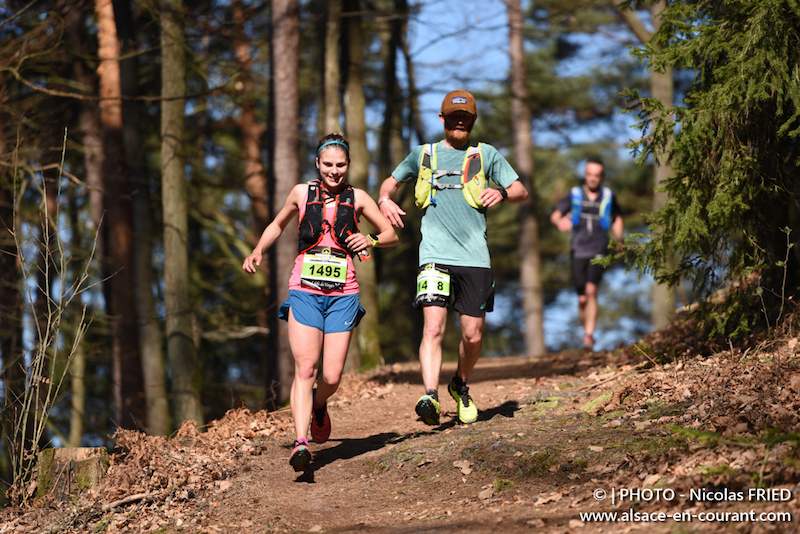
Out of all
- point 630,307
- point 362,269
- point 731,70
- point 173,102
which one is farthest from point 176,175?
point 630,307

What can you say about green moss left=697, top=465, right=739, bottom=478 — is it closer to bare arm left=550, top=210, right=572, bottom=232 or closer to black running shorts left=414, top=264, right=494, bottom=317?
black running shorts left=414, top=264, right=494, bottom=317

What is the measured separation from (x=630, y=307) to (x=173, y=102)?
23654 millimetres

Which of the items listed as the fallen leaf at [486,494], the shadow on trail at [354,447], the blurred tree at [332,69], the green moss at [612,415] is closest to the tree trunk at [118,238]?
the blurred tree at [332,69]

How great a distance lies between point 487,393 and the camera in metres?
7.48

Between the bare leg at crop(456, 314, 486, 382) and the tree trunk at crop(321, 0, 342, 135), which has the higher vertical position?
the tree trunk at crop(321, 0, 342, 135)

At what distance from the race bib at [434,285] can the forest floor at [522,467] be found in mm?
1042

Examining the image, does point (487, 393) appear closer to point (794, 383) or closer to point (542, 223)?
point (794, 383)

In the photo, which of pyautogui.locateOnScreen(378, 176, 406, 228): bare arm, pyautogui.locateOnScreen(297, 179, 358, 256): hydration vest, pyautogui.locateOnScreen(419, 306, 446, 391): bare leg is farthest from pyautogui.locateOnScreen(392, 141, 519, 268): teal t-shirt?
pyautogui.locateOnScreen(297, 179, 358, 256): hydration vest

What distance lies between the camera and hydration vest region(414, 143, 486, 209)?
5.55 m

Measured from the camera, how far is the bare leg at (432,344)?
546cm

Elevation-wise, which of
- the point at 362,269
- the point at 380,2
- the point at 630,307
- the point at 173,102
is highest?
the point at 380,2

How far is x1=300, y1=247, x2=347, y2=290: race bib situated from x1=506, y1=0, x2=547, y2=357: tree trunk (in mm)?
11707

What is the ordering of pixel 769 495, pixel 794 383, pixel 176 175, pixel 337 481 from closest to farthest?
pixel 769 495 → pixel 794 383 → pixel 337 481 → pixel 176 175

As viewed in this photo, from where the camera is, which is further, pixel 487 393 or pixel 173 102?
pixel 173 102
